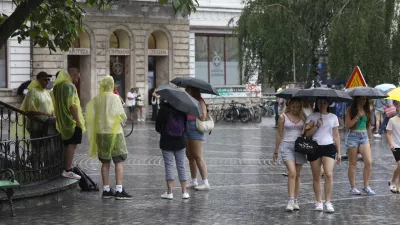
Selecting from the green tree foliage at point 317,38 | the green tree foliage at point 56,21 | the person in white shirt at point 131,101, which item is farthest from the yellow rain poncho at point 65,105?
the person in white shirt at point 131,101

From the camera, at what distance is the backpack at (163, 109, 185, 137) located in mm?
14828

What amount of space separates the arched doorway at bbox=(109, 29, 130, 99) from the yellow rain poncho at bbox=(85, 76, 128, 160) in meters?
32.1

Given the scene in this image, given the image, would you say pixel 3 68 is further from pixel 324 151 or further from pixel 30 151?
pixel 324 151

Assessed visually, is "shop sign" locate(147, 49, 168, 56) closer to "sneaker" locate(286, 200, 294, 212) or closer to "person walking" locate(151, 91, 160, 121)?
"person walking" locate(151, 91, 160, 121)

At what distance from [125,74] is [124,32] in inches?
79.0

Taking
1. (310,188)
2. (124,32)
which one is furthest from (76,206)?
(124,32)

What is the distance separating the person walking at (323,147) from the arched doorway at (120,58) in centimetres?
3358

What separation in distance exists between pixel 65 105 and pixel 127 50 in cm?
3177

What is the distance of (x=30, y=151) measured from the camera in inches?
572

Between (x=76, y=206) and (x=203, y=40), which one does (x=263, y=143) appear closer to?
(x=76, y=206)

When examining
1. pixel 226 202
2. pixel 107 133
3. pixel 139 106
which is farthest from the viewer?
pixel 139 106

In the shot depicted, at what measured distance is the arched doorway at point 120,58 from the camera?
47062 millimetres

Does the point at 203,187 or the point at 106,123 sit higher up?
the point at 106,123

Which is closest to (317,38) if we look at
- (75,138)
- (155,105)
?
(155,105)
